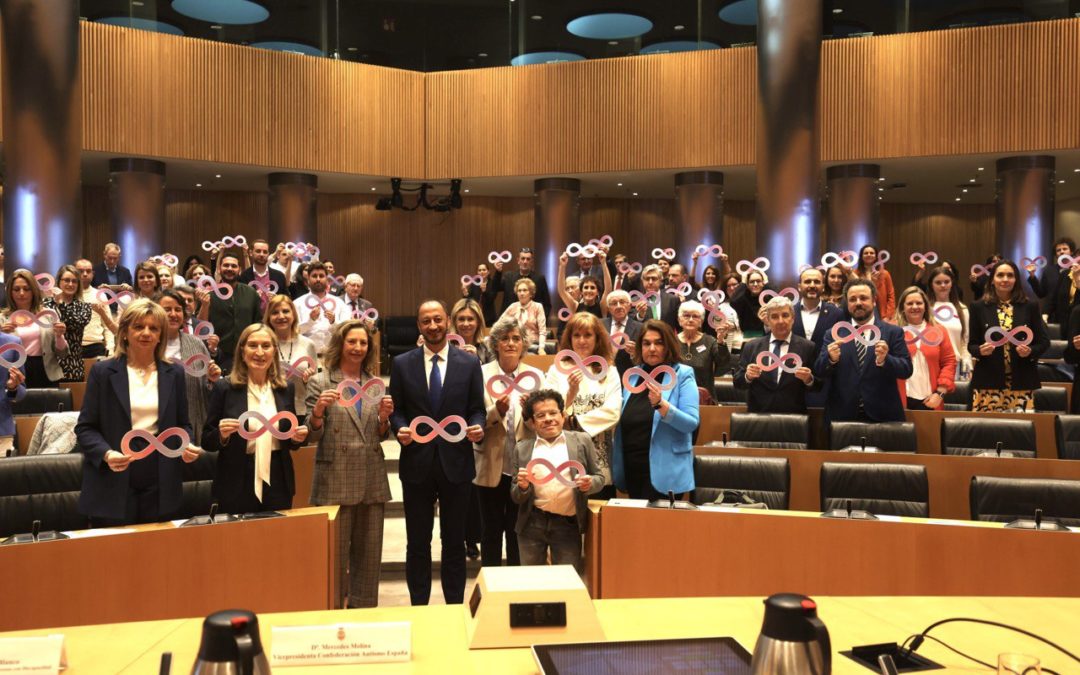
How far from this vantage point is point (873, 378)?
5344 mm

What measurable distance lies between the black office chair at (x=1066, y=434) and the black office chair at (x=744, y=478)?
1.78m

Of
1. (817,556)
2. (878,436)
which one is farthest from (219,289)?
(817,556)

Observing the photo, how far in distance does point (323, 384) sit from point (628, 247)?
12.5m

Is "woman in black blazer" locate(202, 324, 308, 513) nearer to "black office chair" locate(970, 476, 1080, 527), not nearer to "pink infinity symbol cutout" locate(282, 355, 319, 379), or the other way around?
"pink infinity symbol cutout" locate(282, 355, 319, 379)

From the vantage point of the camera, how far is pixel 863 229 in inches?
487

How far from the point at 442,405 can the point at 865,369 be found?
98.8 inches

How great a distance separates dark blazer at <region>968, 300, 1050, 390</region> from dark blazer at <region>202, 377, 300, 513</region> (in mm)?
4487

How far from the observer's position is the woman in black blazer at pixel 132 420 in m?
3.66

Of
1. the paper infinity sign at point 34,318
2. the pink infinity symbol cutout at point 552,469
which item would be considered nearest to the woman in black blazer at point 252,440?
the pink infinity symbol cutout at point 552,469

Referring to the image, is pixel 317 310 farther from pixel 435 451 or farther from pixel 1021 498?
pixel 1021 498

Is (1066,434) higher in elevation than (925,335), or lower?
lower

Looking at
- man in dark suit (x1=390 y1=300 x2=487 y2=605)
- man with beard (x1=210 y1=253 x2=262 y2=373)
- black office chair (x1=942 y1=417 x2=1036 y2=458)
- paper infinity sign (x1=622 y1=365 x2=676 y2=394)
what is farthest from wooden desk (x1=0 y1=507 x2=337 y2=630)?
man with beard (x1=210 y1=253 x2=262 y2=373)

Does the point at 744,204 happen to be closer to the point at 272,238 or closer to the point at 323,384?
the point at 272,238

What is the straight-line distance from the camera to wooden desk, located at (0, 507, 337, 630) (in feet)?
10.3
